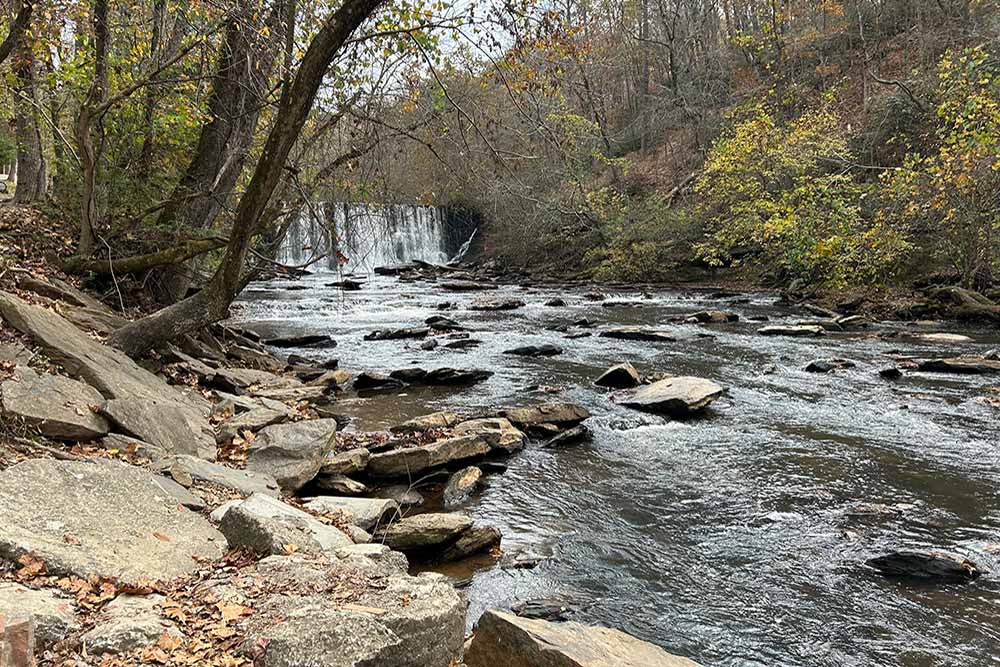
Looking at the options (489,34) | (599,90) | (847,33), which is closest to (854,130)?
(847,33)

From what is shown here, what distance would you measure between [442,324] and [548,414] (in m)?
8.38

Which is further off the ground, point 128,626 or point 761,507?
point 128,626

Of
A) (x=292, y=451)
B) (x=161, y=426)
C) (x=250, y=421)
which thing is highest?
(x=161, y=426)

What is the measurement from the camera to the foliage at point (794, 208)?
51.4 ft

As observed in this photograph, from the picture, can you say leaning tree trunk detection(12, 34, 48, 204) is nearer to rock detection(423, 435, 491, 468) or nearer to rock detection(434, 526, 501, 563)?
rock detection(423, 435, 491, 468)

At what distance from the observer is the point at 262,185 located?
7.25 m

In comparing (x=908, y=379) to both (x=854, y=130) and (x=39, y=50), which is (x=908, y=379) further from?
(x=854, y=130)

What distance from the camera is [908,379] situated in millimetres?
10484

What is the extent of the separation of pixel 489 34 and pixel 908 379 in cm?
889

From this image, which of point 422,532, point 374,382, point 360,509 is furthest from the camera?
point 374,382

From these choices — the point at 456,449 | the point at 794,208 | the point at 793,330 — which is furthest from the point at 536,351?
the point at 794,208

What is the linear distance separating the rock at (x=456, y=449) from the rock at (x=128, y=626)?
13.2ft

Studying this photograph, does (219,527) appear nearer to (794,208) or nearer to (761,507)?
(761,507)

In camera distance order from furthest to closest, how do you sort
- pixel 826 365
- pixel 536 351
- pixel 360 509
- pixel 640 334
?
1. pixel 640 334
2. pixel 536 351
3. pixel 826 365
4. pixel 360 509
